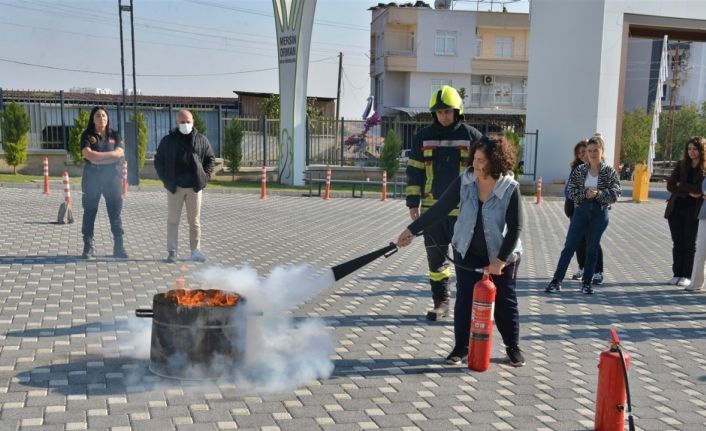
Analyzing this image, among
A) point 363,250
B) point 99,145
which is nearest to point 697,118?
point 363,250

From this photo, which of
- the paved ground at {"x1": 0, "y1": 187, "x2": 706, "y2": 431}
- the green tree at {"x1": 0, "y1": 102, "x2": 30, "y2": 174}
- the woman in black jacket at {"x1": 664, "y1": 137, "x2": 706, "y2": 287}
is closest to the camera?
the paved ground at {"x1": 0, "y1": 187, "x2": 706, "y2": 431}

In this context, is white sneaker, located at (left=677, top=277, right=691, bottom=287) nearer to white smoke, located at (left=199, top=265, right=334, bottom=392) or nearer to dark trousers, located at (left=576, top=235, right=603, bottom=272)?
dark trousers, located at (left=576, top=235, right=603, bottom=272)

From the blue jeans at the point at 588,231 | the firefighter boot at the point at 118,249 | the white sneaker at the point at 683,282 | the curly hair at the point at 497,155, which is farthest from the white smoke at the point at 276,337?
the white sneaker at the point at 683,282

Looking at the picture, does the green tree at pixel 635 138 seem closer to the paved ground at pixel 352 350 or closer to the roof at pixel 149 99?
the roof at pixel 149 99

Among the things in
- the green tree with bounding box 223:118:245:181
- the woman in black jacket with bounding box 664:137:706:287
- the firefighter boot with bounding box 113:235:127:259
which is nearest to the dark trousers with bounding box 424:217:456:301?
the woman in black jacket with bounding box 664:137:706:287

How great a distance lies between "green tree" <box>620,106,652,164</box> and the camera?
47.3 m

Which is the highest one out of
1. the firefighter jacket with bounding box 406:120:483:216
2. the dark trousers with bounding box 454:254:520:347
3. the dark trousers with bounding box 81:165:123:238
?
the firefighter jacket with bounding box 406:120:483:216

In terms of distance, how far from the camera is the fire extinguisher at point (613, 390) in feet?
14.8

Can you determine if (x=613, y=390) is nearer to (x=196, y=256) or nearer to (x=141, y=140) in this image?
(x=196, y=256)

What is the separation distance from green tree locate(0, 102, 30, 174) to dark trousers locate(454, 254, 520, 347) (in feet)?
82.2

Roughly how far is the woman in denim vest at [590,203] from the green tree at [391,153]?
2150 cm

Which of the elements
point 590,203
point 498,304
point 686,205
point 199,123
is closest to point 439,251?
point 498,304

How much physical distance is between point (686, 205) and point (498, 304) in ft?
17.2

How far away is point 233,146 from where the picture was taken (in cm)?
2956
